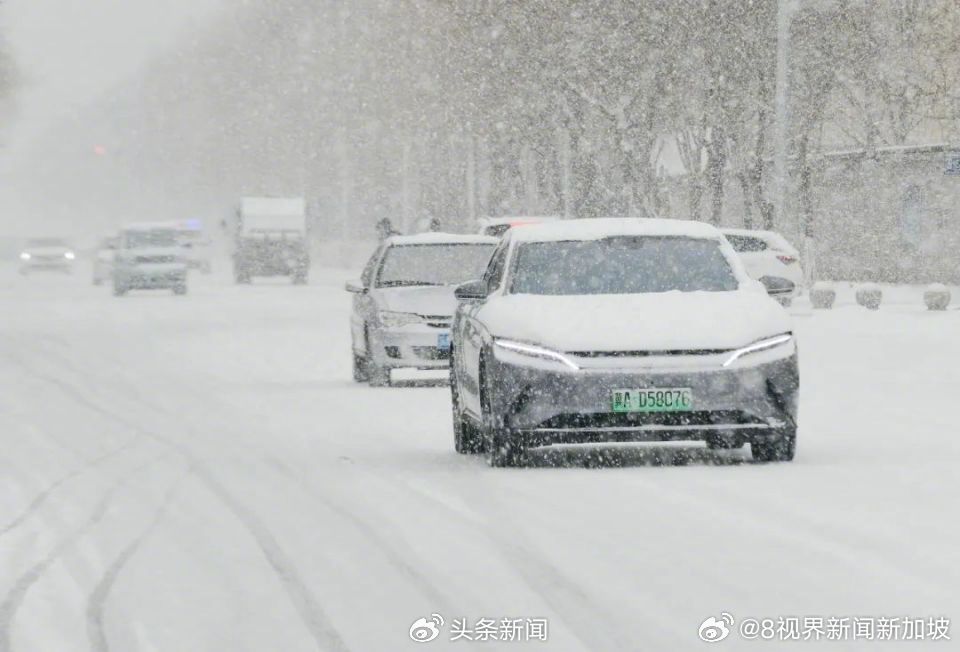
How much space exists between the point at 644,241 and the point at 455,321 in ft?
5.27

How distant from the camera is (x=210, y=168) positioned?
143750mm

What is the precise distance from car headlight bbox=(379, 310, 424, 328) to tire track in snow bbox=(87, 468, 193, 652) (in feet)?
33.2

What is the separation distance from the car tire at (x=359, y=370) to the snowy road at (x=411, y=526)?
171 cm

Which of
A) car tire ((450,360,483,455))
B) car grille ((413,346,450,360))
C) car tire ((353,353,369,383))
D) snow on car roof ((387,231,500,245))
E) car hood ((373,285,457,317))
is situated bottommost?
car tire ((353,353,369,383))

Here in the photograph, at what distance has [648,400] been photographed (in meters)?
12.3

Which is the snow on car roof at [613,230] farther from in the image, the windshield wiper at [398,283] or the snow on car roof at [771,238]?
the snow on car roof at [771,238]

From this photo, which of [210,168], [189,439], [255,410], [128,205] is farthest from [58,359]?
[128,205]

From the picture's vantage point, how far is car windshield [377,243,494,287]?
22688 mm

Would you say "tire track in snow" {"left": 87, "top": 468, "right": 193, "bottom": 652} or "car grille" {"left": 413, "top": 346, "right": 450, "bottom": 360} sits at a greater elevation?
"tire track in snow" {"left": 87, "top": 468, "right": 193, "bottom": 652}

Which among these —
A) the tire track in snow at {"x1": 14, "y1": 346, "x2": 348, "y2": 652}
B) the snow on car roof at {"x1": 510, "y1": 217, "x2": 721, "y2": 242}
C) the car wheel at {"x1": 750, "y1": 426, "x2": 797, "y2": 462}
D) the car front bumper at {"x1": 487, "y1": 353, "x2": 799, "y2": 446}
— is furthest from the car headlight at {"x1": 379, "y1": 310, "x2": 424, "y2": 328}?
the car front bumper at {"x1": 487, "y1": 353, "x2": 799, "y2": 446}

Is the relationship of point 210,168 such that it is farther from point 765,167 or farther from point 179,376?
point 179,376

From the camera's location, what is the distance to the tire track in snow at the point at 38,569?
24.5 ft

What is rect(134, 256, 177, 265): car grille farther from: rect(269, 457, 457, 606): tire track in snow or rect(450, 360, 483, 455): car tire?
rect(269, 457, 457, 606): tire track in snow

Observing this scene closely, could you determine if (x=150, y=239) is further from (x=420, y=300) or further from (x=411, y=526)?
(x=411, y=526)
